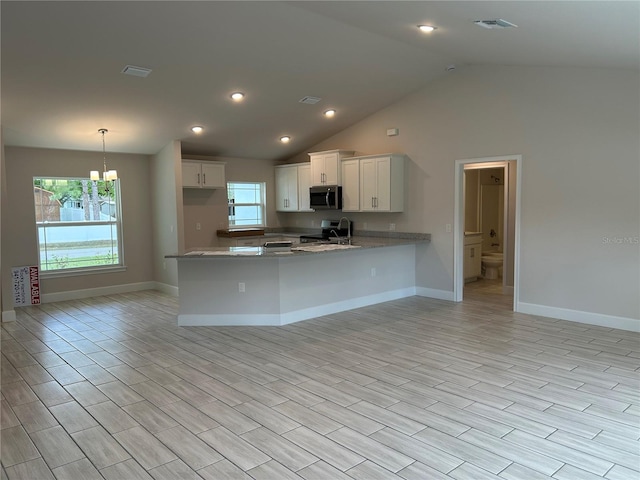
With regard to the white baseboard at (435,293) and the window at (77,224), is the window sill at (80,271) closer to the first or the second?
the window at (77,224)

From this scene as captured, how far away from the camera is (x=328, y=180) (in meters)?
7.74

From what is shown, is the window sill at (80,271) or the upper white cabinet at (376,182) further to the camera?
the window sill at (80,271)

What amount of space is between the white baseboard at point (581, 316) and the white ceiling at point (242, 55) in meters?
2.71

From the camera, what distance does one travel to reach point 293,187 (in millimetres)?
8531

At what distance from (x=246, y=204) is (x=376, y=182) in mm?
2832

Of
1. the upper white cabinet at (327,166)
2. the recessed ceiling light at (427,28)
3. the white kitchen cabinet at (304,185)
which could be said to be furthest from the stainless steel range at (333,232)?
the recessed ceiling light at (427,28)

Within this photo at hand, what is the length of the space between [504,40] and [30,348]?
19.0 feet

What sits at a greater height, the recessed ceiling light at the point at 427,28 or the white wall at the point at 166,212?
the recessed ceiling light at the point at 427,28

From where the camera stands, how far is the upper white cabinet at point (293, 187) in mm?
8266

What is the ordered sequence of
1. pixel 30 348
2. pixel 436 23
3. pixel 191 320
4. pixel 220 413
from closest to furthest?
1. pixel 220 413
2. pixel 436 23
3. pixel 30 348
4. pixel 191 320

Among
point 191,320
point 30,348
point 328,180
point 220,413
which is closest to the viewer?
point 220,413

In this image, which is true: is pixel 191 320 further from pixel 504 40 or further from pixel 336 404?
pixel 504 40

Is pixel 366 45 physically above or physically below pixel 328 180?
above

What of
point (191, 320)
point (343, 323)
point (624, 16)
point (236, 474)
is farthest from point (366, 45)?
point (236, 474)
